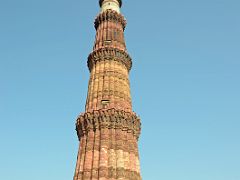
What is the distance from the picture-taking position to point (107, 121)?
2600 centimetres

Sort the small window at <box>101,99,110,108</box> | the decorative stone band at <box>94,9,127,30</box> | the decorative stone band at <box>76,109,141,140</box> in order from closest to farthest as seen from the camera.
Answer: the decorative stone band at <box>76,109,141,140</box>
the small window at <box>101,99,110,108</box>
the decorative stone band at <box>94,9,127,30</box>

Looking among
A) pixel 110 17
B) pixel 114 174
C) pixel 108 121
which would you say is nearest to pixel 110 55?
pixel 110 17

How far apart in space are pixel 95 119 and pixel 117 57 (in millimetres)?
7150

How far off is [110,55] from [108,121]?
284 inches

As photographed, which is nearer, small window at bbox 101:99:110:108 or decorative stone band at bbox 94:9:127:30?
small window at bbox 101:99:110:108

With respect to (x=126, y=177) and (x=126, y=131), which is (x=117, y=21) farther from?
(x=126, y=177)

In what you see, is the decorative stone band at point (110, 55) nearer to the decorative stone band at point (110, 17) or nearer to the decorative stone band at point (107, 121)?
the decorative stone band at point (110, 17)

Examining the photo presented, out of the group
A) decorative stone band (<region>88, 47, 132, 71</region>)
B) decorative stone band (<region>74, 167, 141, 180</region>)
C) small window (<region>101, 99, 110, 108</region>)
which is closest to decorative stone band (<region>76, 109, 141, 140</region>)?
small window (<region>101, 99, 110, 108</region>)

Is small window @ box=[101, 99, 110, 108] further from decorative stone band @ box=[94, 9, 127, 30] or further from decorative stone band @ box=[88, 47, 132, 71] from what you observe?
decorative stone band @ box=[94, 9, 127, 30]

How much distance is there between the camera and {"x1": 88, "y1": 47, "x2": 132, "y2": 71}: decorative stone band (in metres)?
30.8

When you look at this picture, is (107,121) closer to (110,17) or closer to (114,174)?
(114,174)

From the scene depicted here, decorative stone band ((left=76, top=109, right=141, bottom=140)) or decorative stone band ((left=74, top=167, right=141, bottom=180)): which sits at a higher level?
decorative stone band ((left=76, top=109, right=141, bottom=140))

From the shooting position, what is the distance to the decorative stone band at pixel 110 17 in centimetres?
3484

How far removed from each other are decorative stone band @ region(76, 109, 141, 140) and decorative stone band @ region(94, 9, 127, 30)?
12.0 meters
